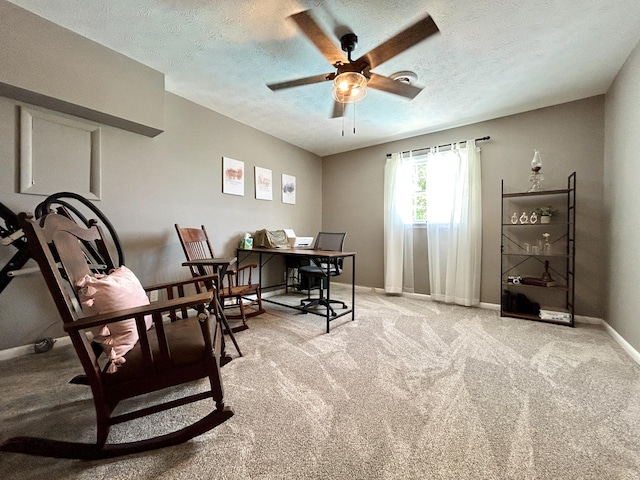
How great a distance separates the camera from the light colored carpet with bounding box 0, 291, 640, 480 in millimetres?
1074

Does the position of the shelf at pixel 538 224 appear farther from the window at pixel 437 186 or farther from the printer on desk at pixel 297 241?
the printer on desk at pixel 297 241

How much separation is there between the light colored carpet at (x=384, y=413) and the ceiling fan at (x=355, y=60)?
2.14 m

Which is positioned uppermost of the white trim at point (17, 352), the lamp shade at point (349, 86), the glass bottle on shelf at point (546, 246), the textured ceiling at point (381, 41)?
the textured ceiling at point (381, 41)

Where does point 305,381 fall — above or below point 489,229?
below

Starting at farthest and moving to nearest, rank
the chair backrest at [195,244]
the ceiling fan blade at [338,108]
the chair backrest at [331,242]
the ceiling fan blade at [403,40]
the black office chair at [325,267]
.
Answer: the chair backrest at [331,242], the black office chair at [325,267], the chair backrest at [195,244], the ceiling fan blade at [338,108], the ceiling fan blade at [403,40]

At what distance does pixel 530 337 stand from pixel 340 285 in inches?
113

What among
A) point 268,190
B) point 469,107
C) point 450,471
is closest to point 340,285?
point 268,190

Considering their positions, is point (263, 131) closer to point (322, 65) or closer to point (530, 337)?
point (322, 65)

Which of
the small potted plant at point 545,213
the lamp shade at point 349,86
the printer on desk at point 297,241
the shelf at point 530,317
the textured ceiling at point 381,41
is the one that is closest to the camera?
the textured ceiling at point 381,41

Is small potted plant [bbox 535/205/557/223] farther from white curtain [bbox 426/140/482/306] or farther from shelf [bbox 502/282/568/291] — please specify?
shelf [bbox 502/282/568/291]

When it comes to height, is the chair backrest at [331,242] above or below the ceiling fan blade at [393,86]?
below

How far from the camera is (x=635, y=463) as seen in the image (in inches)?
43.2

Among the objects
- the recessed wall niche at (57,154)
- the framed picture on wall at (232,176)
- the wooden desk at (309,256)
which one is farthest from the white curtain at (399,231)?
the recessed wall niche at (57,154)

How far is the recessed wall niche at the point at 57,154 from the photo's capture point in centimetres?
205
